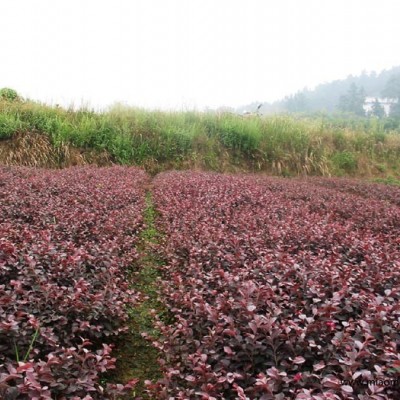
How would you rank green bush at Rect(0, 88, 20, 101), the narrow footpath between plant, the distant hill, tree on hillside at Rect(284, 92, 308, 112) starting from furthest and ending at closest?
1. the distant hill
2. tree on hillside at Rect(284, 92, 308, 112)
3. green bush at Rect(0, 88, 20, 101)
4. the narrow footpath between plant

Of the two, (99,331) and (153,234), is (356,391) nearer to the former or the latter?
(99,331)

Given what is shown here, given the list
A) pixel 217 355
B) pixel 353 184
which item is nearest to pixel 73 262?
pixel 217 355

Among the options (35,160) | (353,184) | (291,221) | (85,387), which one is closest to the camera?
(85,387)

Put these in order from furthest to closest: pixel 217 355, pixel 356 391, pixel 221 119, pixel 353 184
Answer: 1. pixel 221 119
2. pixel 353 184
3. pixel 217 355
4. pixel 356 391

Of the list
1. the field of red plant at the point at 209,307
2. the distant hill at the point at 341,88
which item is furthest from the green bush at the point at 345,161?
the distant hill at the point at 341,88

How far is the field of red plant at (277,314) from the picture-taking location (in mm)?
1712

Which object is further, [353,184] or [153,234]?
[353,184]

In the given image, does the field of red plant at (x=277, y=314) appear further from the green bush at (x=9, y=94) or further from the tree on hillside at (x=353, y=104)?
the tree on hillside at (x=353, y=104)

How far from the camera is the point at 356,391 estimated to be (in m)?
1.62

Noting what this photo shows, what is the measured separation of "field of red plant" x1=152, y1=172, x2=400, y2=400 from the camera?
1712 mm

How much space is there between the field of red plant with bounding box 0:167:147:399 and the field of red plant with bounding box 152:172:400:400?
1.33ft

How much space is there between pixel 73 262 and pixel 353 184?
8.02 m

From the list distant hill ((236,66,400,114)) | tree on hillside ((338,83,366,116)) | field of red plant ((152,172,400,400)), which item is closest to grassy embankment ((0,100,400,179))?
field of red plant ((152,172,400,400))

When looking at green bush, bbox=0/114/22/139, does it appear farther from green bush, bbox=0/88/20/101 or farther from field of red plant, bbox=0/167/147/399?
field of red plant, bbox=0/167/147/399
